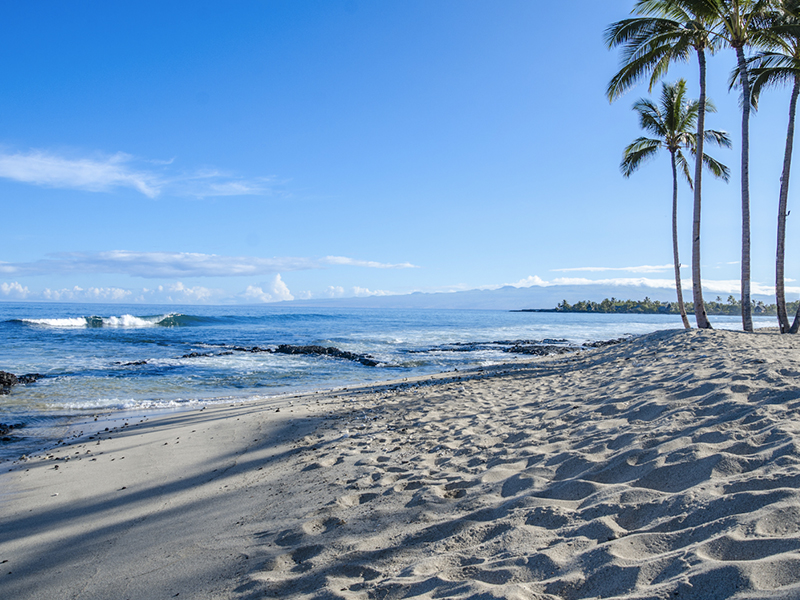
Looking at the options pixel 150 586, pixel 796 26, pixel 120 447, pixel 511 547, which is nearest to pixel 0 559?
pixel 150 586

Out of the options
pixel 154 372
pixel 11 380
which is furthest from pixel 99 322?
pixel 11 380

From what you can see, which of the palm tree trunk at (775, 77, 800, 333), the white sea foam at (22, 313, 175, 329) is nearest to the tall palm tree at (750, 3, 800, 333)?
the palm tree trunk at (775, 77, 800, 333)

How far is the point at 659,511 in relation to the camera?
2697mm

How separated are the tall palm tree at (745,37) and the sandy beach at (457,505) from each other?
8237 mm

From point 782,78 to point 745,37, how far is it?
1.73 metres

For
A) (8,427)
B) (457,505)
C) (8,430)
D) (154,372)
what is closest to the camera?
(457,505)

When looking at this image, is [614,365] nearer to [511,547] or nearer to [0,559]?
[511,547]

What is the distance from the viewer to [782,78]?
13227mm

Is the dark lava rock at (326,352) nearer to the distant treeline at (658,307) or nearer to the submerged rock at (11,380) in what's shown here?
the submerged rock at (11,380)

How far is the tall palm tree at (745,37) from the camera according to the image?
12672 millimetres

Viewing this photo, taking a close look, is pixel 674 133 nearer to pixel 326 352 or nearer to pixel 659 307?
pixel 326 352

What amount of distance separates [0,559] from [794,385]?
24.9 feet

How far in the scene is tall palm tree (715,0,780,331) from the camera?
12.7m

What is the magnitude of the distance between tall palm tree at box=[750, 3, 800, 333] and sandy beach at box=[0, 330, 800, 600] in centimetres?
944
